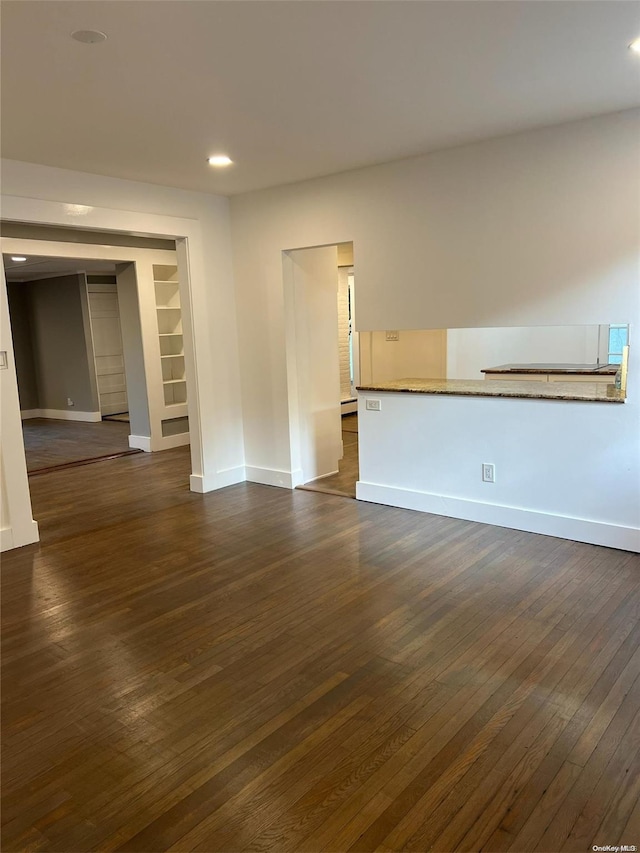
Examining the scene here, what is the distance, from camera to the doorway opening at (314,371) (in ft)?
17.1

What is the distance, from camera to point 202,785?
1922mm

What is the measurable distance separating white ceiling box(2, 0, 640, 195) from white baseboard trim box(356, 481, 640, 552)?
7.93 feet

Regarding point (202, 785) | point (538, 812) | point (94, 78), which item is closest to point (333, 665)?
point (202, 785)

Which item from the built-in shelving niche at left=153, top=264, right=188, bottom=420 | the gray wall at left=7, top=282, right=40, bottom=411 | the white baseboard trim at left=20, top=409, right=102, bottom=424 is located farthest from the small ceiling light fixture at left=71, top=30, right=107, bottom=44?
the gray wall at left=7, top=282, right=40, bottom=411

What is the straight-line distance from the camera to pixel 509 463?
4.04 metres

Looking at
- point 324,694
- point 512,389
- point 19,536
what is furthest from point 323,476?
point 324,694

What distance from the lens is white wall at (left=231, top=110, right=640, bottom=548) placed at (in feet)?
11.5

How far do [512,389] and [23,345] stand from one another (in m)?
9.39

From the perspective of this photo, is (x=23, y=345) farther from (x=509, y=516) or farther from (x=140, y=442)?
(x=509, y=516)

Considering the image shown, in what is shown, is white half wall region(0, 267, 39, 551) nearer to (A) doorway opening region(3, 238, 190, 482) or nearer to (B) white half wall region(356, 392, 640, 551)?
(A) doorway opening region(3, 238, 190, 482)

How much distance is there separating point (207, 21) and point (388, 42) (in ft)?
2.35

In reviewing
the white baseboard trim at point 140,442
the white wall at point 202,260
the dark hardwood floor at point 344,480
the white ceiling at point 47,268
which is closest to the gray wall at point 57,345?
the white ceiling at point 47,268

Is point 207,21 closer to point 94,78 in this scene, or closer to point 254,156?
point 94,78

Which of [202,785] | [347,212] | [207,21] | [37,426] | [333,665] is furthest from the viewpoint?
[37,426]
